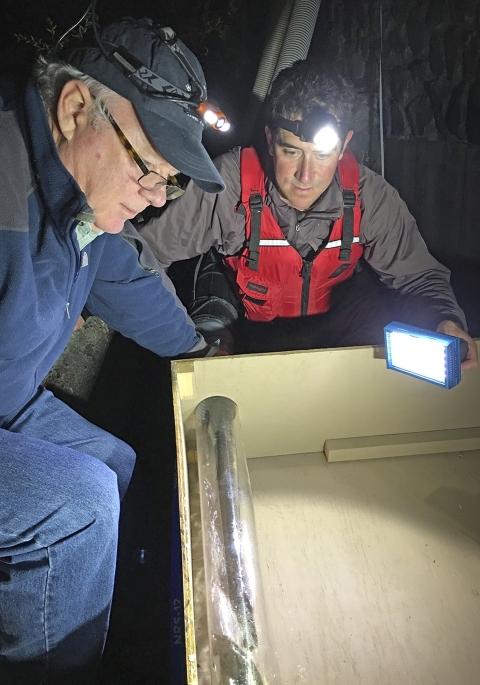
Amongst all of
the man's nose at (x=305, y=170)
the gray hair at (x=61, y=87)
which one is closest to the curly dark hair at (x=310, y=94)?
the man's nose at (x=305, y=170)

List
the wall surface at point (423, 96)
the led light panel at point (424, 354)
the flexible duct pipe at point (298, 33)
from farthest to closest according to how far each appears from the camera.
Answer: the flexible duct pipe at point (298, 33), the wall surface at point (423, 96), the led light panel at point (424, 354)

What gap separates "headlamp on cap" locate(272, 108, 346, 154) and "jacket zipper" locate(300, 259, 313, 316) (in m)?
0.35

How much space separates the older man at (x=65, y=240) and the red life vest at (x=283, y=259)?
0.64 m

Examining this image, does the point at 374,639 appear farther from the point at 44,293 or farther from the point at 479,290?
the point at 479,290

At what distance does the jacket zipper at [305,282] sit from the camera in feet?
5.45

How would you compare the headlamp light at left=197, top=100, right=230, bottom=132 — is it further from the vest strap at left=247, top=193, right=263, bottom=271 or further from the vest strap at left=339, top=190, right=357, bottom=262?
→ the vest strap at left=339, top=190, right=357, bottom=262

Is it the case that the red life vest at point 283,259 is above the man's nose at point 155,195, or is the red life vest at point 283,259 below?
above

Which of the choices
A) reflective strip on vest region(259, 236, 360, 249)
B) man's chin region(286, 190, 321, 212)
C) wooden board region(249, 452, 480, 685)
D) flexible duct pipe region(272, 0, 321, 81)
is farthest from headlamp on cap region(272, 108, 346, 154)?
wooden board region(249, 452, 480, 685)

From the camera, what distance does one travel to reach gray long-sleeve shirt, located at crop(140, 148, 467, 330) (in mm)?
1590

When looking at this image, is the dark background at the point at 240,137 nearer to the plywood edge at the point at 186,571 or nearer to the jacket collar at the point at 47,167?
the plywood edge at the point at 186,571

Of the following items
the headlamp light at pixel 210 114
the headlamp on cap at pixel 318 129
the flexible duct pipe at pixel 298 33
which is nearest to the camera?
the headlamp light at pixel 210 114

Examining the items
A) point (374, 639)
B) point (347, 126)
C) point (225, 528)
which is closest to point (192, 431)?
point (225, 528)

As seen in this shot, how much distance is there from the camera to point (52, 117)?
84cm

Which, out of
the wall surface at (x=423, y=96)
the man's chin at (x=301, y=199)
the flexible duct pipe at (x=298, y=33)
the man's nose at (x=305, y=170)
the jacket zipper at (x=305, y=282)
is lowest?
the jacket zipper at (x=305, y=282)
